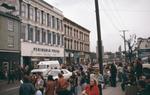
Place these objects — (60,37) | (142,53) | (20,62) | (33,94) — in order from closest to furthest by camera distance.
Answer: (33,94)
(142,53)
(20,62)
(60,37)

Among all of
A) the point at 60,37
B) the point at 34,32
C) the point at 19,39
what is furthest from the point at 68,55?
the point at 19,39

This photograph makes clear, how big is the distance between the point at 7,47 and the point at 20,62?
4.19m

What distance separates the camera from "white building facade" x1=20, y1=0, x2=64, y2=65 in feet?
168

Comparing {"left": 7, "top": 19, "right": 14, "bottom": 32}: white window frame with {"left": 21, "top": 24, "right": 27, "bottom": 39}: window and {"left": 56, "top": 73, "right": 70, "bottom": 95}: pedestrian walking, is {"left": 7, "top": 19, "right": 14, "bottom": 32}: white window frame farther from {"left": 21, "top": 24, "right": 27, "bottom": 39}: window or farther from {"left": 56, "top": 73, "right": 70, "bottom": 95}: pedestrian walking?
{"left": 56, "top": 73, "right": 70, "bottom": 95}: pedestrian walking

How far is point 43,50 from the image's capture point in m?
60.2

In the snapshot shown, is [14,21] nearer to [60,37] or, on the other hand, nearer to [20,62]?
[20,62]

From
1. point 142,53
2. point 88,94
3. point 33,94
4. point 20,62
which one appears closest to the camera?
point 88,94

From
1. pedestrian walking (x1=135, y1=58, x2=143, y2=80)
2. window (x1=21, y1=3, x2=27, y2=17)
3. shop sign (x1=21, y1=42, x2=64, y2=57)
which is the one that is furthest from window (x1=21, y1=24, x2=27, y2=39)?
pedestrian walking (x1=135, y1=58, x2=143, y2=80)

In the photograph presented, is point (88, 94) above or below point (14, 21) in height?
below

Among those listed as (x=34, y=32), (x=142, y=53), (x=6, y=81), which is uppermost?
(x=34, y=32)

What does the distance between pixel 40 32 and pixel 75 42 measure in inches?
1010

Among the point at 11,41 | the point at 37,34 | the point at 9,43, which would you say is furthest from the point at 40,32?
the point at 9,43

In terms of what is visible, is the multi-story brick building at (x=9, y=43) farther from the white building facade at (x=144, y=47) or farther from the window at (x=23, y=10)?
the white building facade at (x=144, y=47)

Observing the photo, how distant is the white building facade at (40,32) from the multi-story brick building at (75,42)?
3.95 m
